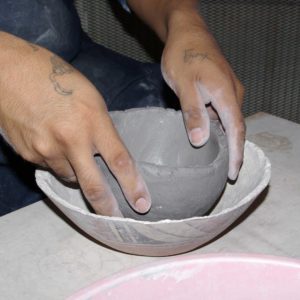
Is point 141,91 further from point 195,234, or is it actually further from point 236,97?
point 195,234

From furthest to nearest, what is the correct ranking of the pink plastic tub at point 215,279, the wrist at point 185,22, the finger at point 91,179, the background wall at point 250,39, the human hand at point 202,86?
1. the background wall at point 250,39
2. the wrist at point 185,22
3. the human hand at point 202,86
4. the finger at point 91,179
5. the pink plastic tub at point 215,279

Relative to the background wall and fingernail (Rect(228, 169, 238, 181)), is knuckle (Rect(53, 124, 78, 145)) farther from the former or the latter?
the background wall

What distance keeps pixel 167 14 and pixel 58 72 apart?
0.31 meters

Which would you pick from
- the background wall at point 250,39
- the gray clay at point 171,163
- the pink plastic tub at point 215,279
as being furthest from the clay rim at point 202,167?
the background wall at point 250,39

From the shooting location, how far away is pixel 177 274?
50 centimetres

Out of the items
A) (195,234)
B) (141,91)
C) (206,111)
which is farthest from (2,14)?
(195,234)

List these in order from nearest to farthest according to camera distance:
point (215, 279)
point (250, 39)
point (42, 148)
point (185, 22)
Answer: point (215, 279)
point (42, 148)
point (185, 22)
point (250, 39)

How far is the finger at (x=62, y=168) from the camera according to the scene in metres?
0.63

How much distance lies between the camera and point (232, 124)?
0.72 m

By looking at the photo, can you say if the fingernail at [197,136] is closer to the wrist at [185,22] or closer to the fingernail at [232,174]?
the fingernail at [232,174]

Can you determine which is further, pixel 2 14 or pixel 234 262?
pixel 2 14

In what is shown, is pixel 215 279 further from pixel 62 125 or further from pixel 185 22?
pixel 185 22

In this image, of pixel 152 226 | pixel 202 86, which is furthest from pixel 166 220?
pixel 202 86

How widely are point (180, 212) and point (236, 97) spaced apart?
0.20m
